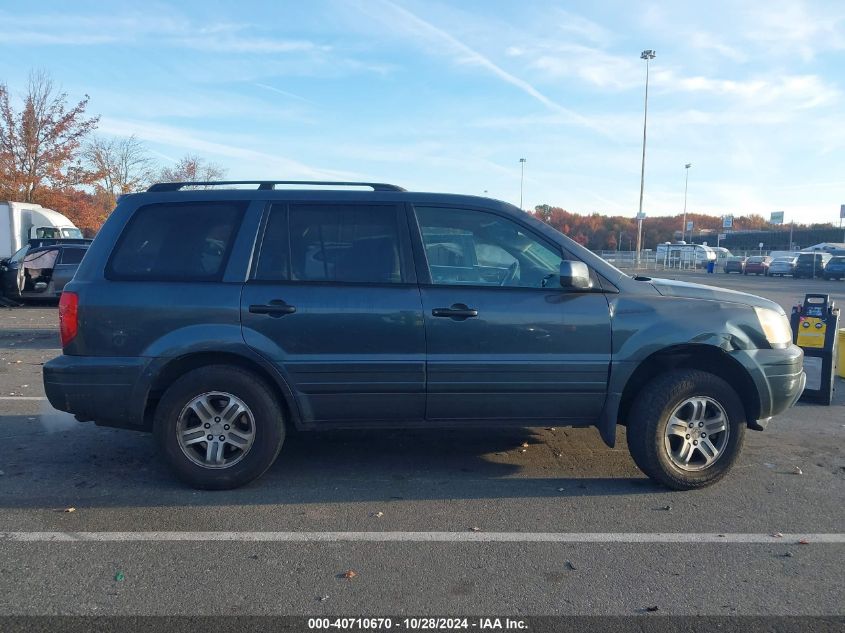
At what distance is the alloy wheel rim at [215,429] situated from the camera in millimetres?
4527

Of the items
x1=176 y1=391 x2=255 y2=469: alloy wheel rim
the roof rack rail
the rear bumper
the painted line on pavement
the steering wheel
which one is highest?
the roof rack rail

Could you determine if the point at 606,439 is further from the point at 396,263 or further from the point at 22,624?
the point at 22,624

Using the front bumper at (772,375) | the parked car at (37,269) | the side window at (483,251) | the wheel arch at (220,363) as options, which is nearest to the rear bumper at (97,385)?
the wheel arch at (220,363)

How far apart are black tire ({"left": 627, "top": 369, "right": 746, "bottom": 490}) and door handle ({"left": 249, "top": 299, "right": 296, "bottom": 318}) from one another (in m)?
2.43

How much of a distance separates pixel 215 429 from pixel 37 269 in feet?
47.4

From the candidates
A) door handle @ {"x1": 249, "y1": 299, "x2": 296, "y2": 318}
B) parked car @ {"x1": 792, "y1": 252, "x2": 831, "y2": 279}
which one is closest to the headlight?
door handle @ {"x1": 249, "y1": 299, "x2": 296, "y2": 318}

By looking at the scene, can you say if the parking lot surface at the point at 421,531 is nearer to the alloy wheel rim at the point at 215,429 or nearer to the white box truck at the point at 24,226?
the alloy wheel rim at the point at 215,429

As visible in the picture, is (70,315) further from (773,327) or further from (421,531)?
(773,327)

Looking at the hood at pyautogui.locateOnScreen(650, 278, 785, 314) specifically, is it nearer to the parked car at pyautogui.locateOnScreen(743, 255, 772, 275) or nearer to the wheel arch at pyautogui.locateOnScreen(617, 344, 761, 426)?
the wheel arch at pyautogui.locateOnScreen(617, 344, 761, 426)

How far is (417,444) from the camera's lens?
5711 millimetres

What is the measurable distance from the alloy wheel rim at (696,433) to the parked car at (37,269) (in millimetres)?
15293

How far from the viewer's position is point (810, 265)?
40.0 meters

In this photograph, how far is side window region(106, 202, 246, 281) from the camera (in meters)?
4.57

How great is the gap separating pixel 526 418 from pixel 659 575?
1.42 m
